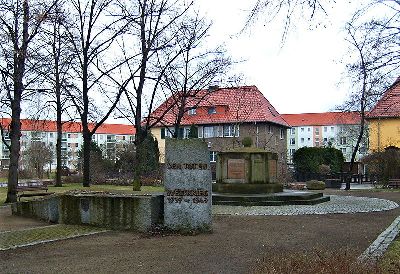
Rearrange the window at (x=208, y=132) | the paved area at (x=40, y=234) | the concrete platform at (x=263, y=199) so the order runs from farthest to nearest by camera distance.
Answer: the window at (x=208, y=132), the concrete platform at (x=263, y=199), the paved area at (x=40, y=234)

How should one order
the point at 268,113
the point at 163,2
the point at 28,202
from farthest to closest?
the point at 268,113 < the point at 163,2 < the point at 28,202

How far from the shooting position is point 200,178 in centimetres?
1178

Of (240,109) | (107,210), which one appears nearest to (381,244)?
(107,210)

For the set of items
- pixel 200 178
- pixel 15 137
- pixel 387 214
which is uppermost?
pixel 15 137

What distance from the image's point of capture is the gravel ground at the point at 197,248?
7840 millimetres

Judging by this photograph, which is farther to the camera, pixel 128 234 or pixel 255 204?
pixel 255 204

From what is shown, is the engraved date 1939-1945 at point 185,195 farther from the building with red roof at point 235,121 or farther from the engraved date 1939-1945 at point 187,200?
the building with red roof at point 235,121

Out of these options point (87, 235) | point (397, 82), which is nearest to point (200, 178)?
point (87, 235)

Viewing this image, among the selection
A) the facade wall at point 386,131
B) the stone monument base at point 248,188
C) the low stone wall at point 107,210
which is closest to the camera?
the low stone wall at point 107,210

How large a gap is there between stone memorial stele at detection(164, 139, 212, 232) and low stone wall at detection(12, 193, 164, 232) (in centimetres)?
40

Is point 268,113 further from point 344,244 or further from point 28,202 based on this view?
point 344,244

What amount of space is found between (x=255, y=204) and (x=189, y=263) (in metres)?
11.0

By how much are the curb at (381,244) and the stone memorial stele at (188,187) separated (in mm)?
3737

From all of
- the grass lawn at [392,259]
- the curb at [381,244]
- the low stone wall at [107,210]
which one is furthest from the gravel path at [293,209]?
the grass lawn at [392,259]
